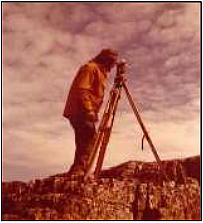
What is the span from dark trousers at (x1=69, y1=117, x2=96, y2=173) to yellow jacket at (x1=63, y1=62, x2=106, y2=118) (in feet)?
0.61

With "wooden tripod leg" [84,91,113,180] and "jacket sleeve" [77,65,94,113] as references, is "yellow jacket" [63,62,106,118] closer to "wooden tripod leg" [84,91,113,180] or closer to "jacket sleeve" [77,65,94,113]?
"jacket sleeve" [77,65,94,113]

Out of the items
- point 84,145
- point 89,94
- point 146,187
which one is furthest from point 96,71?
point 146,187

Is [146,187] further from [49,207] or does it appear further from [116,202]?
[49,207]

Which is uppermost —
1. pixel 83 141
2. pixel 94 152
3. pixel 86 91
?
pixel 86 91

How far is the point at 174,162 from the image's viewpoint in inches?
356

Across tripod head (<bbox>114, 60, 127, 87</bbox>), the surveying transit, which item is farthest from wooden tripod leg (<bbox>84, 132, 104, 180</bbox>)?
tripod head (<bbox>114, 60, 127, 87</bbox>)

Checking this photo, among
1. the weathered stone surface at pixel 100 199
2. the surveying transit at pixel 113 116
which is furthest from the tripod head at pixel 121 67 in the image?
the weathered stone surface at pixel 100 199

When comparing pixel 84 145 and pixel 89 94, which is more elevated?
pixel 89 94

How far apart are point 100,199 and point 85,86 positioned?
186cm

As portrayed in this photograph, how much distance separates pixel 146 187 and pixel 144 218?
50 cm

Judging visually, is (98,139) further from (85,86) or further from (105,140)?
(85,86)

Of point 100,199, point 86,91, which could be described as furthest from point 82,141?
point 100,199

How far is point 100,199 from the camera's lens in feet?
24.2

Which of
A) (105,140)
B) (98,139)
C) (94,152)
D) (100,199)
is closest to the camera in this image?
(100,199)
